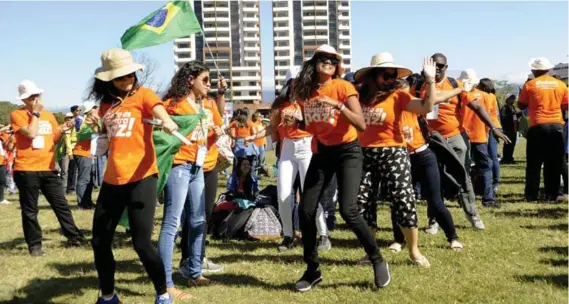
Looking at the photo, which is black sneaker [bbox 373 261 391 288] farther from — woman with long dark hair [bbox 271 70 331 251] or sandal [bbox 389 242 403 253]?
woman with long dark hair [bbox 271 70 331 251]

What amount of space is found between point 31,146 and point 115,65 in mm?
3717

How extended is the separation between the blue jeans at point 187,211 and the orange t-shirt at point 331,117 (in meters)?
1.17

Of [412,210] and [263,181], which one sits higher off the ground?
[412,210]

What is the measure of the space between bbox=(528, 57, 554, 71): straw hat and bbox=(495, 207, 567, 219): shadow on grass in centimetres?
→ 224

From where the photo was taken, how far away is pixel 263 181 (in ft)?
54.4

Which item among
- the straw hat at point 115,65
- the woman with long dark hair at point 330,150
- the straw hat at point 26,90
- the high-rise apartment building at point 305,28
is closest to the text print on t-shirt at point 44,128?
the straw hat at point 26,90

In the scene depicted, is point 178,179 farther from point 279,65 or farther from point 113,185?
point 279,65

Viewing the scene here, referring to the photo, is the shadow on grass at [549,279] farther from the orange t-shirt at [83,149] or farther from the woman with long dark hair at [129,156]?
the orange t-shirt at [83,149]

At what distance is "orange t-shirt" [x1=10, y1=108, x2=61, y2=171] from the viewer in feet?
25.1

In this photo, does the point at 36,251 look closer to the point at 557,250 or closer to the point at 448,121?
the point at 448,121

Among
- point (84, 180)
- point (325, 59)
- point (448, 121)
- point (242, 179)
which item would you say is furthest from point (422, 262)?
point (84, 180)

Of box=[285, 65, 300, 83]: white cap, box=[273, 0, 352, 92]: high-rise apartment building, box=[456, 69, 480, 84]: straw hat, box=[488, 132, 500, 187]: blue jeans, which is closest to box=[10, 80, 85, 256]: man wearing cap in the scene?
box=[285, 65, 300, 83]: white cap

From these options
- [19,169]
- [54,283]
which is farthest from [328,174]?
[19,169]

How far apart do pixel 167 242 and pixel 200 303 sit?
1.97 feet
